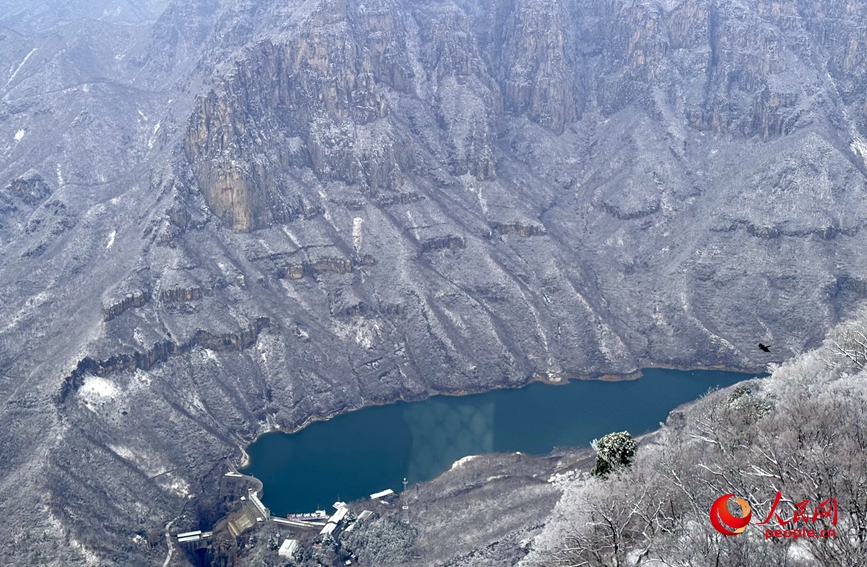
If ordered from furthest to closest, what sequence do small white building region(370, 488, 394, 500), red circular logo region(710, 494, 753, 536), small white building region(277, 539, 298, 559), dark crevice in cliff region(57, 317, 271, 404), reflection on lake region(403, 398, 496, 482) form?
1. dark crevice in cliff region(57, 317, 271, 404)
2. reflection on lake region(403, 398, 496, 482)
3. small white building region(370, 488, 394, 500)
4. small white building region(277, 539, 298, 559)
5. red circular logo region(710, 494, 753, 536)

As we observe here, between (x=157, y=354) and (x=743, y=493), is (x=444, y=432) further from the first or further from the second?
(x=743, y=493)

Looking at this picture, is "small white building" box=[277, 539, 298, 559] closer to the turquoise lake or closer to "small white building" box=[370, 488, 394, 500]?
the turquoise lake

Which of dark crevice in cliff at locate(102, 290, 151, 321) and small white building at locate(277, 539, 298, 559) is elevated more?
dark crevice in cliff at locate(102, 290, 151, 321)

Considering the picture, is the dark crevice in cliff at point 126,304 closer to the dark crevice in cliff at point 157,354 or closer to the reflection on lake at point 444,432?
the dark crevice in cliff at point 157,354

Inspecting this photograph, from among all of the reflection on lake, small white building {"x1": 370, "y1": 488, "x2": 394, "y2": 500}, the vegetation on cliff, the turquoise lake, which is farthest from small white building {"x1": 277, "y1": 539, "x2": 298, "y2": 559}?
the vegetation on cliff

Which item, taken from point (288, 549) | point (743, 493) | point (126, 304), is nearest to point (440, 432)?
point (288, 549)

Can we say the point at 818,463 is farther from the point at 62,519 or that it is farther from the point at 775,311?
the point at 775,311
